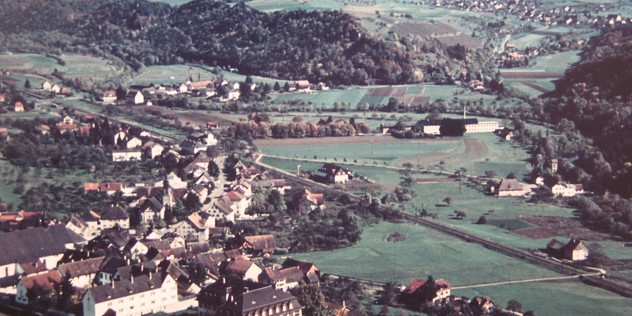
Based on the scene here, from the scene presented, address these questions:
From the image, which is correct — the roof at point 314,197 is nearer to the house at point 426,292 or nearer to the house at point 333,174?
the house at point 333,174

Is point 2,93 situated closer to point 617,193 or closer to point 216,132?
point 216,132

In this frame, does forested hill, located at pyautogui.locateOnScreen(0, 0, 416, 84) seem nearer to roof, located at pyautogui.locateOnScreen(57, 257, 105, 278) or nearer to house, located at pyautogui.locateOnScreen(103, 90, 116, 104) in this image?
house, located at pyautogui.locateOnScreen(103, 90, 116, 104)

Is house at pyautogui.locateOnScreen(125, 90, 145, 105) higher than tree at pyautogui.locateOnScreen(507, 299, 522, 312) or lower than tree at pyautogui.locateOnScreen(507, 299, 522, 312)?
higher

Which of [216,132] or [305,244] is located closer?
[305,244]

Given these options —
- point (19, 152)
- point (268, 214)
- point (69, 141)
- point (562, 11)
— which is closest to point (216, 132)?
point (69, 141)

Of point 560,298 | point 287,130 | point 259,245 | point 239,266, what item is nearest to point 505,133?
point 287,130

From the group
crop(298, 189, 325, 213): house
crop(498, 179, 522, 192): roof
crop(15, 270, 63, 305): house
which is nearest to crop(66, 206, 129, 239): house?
crop(15, 270, 63, 305): house
